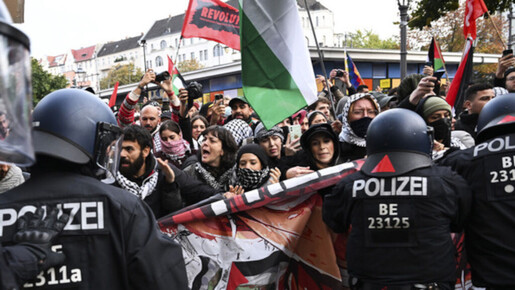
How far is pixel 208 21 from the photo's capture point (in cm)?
872

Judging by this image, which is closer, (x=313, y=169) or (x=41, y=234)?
(x=41, y=234)

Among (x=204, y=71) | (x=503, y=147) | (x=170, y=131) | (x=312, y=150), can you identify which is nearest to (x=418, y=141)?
(x=503, y=147)

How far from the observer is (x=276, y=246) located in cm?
362

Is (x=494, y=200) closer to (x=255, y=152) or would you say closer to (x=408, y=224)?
(x=408, y=224)

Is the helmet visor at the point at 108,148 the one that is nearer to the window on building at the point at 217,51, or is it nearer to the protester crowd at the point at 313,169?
the protester crowd at the point at 313,169

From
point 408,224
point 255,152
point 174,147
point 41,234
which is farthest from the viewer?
point 174,147

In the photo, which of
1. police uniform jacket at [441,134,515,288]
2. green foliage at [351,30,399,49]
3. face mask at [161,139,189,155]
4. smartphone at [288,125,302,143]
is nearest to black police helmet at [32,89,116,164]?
police uniform jacket at [441,134,515,288]

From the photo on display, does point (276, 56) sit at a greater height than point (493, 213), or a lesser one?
greater

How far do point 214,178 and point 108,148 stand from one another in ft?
8.15

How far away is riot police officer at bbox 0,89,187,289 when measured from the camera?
6.40ft

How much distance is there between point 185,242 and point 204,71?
82.8 ft

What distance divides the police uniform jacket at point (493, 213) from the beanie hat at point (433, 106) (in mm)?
1545

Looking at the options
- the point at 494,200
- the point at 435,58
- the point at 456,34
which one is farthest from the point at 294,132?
the point at 456,34

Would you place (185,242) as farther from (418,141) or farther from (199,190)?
(418,141)
